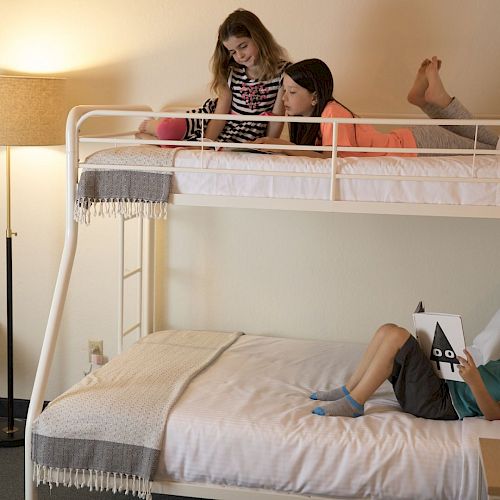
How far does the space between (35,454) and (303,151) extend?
126cm

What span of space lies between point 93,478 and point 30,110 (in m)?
1.41

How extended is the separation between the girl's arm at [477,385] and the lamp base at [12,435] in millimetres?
1844

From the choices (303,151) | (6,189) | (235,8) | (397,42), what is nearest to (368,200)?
(303,151)

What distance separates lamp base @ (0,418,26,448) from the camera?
3.51 m

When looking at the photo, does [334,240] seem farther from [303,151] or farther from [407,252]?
[303,151]

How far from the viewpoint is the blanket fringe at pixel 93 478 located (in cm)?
263

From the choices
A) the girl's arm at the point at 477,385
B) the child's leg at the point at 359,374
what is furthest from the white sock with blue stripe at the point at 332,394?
the girl's arm at the point at 477,385

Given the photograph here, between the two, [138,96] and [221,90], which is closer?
[221,90]

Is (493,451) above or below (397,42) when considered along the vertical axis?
below

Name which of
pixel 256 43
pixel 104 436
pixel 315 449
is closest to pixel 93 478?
pixel 104 436

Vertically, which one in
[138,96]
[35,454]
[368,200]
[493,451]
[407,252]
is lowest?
[35,454]

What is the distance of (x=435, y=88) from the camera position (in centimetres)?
305

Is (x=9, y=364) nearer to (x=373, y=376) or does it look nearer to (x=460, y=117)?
(x=373, y=376)

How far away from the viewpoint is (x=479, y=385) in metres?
2.57
